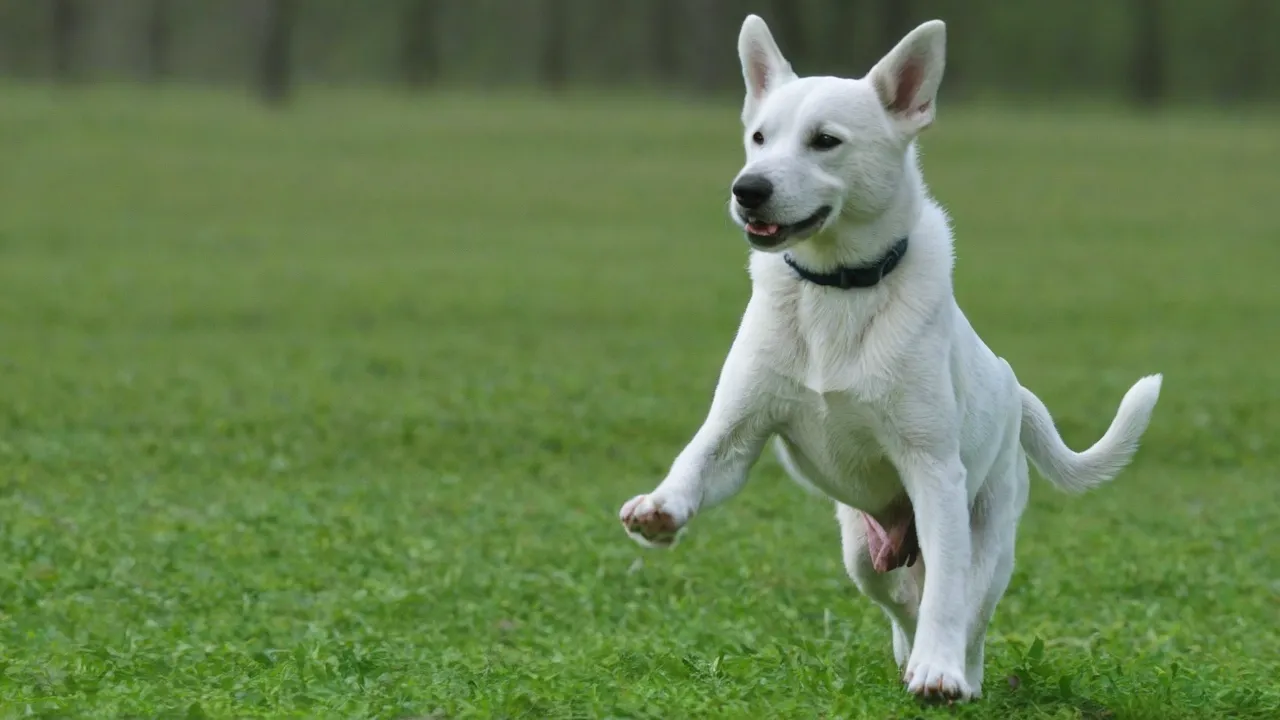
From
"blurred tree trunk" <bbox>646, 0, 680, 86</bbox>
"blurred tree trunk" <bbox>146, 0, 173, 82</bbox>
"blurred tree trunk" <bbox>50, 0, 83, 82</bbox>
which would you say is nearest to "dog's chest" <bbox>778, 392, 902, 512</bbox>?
"blurred tree trunk" <bbox>50, 0, 83, 82</bbox>

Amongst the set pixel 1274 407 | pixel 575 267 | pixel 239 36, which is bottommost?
pixel 239 36

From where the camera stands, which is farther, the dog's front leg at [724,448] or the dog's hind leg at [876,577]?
the dog's hind leg at [876,577]

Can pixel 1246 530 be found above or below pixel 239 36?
above

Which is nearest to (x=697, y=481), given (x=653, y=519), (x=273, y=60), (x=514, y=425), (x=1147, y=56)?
(x=653, y=519)

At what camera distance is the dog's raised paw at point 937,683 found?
19.5 ft

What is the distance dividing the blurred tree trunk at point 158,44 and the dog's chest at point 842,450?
8029 cm

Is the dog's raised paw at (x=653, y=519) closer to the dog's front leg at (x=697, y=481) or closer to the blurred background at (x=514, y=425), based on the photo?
the dog's front leg at (x=697, y=481)

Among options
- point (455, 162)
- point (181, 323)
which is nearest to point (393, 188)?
point (455, 162)

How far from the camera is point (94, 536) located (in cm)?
1062

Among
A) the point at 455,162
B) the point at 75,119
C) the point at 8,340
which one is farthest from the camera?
the point at 75,119

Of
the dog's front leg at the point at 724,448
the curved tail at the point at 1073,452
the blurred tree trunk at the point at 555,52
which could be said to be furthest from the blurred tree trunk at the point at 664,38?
the dog's front leg at the point at 724,448

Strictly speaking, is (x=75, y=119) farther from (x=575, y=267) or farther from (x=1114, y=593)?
(x=1114, y=593)

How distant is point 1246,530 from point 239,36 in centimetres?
10306

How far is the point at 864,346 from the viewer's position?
6.33m
